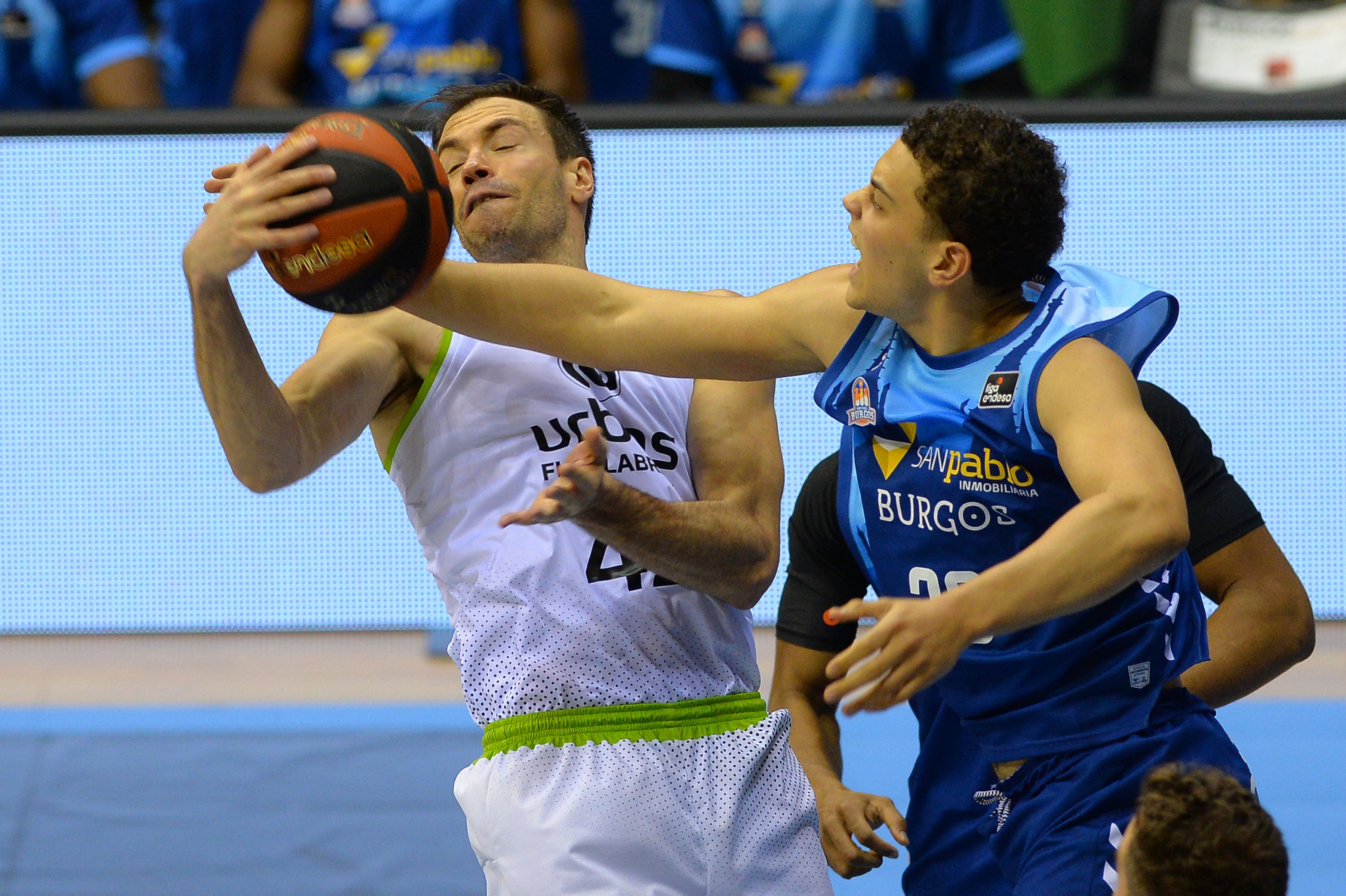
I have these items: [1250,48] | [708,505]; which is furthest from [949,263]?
[1250,48]

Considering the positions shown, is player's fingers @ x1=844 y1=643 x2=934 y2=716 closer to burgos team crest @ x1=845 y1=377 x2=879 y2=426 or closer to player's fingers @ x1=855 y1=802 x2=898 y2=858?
burgos team crest @ x1=845 y1=377 x2=879 y2=426

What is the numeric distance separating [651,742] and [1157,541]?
3.26ft

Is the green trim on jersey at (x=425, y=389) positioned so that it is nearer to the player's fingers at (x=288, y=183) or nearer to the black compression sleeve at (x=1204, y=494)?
the player's fingers at (x=288, y=183)

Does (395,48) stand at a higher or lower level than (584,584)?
higher

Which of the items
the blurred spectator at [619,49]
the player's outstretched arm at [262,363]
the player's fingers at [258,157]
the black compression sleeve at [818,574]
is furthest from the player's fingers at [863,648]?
the blurred spectator at [619,49]

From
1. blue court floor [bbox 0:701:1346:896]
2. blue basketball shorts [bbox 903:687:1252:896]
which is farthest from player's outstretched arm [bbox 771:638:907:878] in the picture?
blue court floor [bbox 0:701:1346:896]

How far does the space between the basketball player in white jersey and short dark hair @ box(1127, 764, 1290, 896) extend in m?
0.82

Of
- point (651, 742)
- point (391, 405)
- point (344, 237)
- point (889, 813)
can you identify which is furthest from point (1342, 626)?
point (344, 237)

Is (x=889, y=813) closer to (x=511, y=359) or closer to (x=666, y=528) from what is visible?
(x=666, y=528)

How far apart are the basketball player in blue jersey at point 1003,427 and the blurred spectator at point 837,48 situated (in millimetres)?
3252

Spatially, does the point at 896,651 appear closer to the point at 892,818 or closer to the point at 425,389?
the point at 892,818

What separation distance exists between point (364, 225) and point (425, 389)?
47 cm

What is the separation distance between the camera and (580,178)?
120 inches

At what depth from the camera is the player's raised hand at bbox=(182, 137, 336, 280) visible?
2186mm
